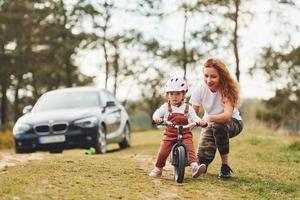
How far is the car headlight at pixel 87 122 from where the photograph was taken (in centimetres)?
1399

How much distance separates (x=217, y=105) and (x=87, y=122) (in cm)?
611

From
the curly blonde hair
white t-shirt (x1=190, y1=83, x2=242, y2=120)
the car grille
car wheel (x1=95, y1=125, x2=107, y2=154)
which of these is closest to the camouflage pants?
white t-shirt (x1=190, y1=83, x2=242, y2=120)

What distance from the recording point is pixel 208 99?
27.7ft

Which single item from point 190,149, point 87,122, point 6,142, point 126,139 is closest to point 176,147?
point 190,149

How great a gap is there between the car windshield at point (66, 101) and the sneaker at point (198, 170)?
723cm

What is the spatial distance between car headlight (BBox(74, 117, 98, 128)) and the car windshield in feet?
3.02

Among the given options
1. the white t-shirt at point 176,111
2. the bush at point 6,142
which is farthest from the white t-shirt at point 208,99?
the bush at point 6,142

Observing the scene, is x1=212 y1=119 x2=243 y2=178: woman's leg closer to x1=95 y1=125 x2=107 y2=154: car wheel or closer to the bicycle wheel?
the bicycle wheel

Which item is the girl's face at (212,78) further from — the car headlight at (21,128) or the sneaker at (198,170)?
the car headlight at (21,128)

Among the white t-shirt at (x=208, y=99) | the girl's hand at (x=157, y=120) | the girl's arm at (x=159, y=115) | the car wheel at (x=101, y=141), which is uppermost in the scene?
the white t-shirt at (x=208, y=99)

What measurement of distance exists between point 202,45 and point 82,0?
24.3 feet

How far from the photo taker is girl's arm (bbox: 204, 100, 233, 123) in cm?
817

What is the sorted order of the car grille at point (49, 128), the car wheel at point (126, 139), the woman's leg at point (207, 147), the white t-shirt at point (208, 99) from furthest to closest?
the car wheel at point (126, 139) < the car grille at point (49, 128) < the woman's leg at point (207, 147) < the white t-shirt at point (208, 99)

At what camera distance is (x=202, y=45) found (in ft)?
110
